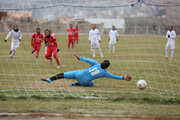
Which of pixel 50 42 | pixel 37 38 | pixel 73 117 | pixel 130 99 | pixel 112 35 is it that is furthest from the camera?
pixel 112 35

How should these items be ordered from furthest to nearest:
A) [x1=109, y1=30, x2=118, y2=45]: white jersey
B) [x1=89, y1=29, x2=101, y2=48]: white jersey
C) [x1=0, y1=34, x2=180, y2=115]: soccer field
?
[x1=109, y1=30, x2=118, y2=45]: white jersey → [x1=89, y1=29, x2=101, y2=48]: white jersey → [x1=0, y1=34, x2=180, y2=115]: soccer field

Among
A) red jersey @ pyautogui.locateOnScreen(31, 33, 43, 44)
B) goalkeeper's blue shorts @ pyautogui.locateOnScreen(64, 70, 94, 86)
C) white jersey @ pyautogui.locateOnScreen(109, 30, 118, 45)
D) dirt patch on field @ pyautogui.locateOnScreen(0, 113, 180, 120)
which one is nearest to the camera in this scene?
dirt patch on field @ pyautogui.locateOnScreen(0, 113, 180, 120)

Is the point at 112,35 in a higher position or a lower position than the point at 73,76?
higher

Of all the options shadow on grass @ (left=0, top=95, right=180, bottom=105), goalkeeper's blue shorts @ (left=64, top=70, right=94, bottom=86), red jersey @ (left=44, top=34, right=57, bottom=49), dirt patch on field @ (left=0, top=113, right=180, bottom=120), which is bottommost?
dirt patch on field @ (left=0, top=113, right=180, bottom=120)

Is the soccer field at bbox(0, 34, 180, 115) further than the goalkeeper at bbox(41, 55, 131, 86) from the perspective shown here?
No

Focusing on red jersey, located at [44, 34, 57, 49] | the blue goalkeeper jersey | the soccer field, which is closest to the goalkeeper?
the blue goalkeeper jersey

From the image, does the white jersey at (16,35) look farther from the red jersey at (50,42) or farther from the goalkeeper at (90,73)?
the goalkeeper at (90,73)

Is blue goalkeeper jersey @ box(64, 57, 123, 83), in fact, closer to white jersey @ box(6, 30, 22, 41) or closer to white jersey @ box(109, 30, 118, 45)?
white jersey @ box(6, 30, 22, 41)

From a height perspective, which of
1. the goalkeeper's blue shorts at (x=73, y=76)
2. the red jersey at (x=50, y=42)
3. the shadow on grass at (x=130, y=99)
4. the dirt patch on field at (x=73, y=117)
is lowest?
the dirt patch on field at (x=73, y=117)

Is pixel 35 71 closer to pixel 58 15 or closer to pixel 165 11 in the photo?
pixel 58 15

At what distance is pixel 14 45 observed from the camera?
14102 millimetres

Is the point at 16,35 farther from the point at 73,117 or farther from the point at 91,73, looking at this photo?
the point at 73,117

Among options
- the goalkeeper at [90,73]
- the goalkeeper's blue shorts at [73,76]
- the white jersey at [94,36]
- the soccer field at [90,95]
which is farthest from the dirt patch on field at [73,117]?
the white jersey at [94,36]

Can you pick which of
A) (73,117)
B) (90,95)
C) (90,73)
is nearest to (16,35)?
(90,73)
